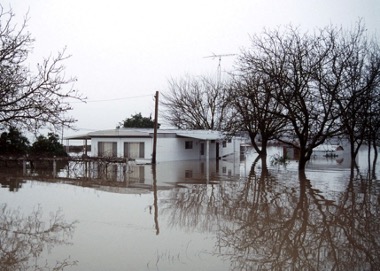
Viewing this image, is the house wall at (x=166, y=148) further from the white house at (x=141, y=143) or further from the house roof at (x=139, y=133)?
the house roof at (x=139, y=133)

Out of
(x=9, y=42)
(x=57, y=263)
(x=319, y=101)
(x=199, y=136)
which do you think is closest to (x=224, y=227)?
(x=57, y=263)

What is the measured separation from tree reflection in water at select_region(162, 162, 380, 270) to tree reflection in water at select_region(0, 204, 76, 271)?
8.90 ft

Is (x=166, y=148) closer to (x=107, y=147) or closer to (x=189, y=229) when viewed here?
(x=107, y=147)

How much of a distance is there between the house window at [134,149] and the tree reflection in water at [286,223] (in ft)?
65.8

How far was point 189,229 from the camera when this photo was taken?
9.29 metres

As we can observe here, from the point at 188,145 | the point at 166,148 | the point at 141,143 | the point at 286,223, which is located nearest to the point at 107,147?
the point at 141,143

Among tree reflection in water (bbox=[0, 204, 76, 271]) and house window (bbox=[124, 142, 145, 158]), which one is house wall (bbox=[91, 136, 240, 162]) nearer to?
house window (bbox=[124, 142, 145, 158])

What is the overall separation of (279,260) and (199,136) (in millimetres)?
32434

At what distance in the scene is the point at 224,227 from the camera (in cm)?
947

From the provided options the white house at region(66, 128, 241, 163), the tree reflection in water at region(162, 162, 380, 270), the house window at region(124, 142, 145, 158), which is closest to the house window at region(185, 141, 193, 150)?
the white house at region(66, 128, 241, 163)

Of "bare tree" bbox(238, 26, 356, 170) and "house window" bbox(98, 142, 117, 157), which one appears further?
"house window" bbox(98, 142, 117, 157)

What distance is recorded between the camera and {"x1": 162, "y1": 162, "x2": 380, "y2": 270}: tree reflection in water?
7.03 m

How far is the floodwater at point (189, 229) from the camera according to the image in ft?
22.5

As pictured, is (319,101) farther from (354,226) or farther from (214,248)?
(214,248)
